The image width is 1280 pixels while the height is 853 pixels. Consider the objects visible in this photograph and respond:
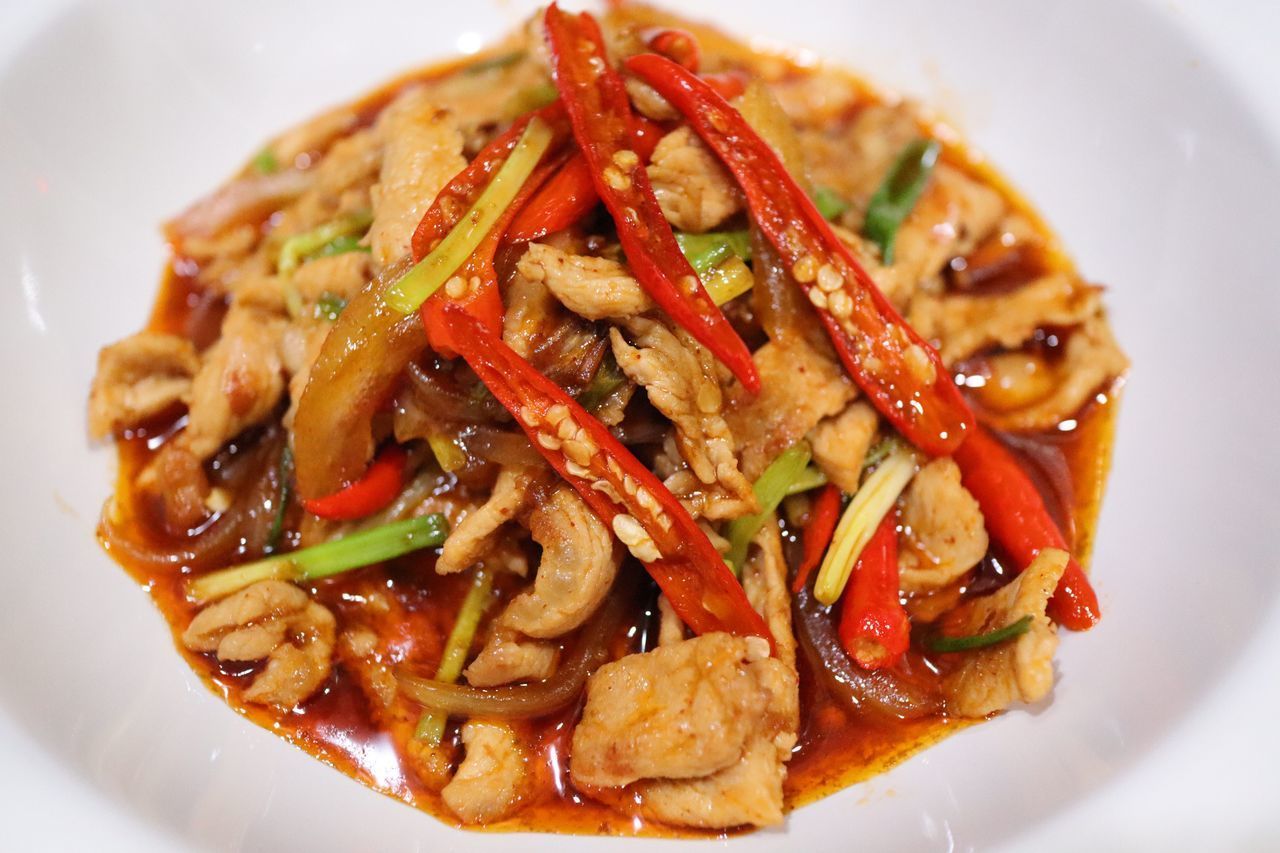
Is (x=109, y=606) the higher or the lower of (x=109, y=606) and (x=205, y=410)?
the lower

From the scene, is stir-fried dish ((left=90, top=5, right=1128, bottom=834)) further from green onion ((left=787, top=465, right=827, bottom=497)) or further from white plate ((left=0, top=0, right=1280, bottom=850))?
white plate ((left=0, top=0, right=1280, bottom=850))

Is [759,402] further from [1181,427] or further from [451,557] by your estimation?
[1181,427]

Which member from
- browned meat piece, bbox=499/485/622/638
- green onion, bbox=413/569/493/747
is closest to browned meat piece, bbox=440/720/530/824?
green onion, bbox=413/569/493/747

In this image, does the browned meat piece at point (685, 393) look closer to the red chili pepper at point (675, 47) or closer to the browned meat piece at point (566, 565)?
the browned meat piece at point (566, 565)

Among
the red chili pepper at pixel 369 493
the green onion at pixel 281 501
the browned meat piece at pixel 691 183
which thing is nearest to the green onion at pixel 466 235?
the browned meat piece at pixel 691 183

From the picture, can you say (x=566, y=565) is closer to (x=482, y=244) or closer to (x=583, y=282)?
(x=583, y=282)

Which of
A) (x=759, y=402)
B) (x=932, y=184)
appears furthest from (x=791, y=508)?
(x=932, y=184)
